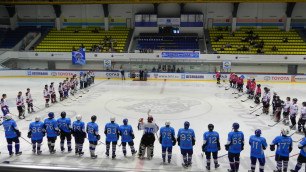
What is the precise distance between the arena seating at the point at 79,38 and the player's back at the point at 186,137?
25758 mm

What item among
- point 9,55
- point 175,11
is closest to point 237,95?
point 175,11

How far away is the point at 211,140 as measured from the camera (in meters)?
6.89

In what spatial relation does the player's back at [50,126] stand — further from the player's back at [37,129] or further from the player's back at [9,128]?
the player's back at [9,128]

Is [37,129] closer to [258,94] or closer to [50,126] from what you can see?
[50,126]

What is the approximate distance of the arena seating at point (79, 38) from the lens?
1304 inches

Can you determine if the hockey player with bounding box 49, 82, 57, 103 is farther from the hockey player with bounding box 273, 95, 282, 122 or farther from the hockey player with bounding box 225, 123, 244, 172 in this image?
the hockey player with bounding box 273, 95, 282, 122

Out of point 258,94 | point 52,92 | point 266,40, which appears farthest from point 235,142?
point 266,40

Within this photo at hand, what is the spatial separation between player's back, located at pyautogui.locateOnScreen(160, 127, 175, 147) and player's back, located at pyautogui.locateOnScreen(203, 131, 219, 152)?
97 cm

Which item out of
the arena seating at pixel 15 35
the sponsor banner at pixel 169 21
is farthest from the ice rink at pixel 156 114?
the sponsor banner at pixel 169 21

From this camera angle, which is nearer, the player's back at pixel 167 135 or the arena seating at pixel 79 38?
the player's back at pixel 167 135

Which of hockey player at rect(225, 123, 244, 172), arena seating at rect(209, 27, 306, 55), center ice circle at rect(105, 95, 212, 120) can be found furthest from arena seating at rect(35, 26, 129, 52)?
hockey player at rect(225, 123, 244, 172)

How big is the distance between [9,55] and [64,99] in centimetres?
1853

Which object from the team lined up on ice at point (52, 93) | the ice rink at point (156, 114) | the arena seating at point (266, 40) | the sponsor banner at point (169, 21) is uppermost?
the sponsor banner at point (169, 21)

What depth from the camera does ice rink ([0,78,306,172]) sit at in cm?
770
